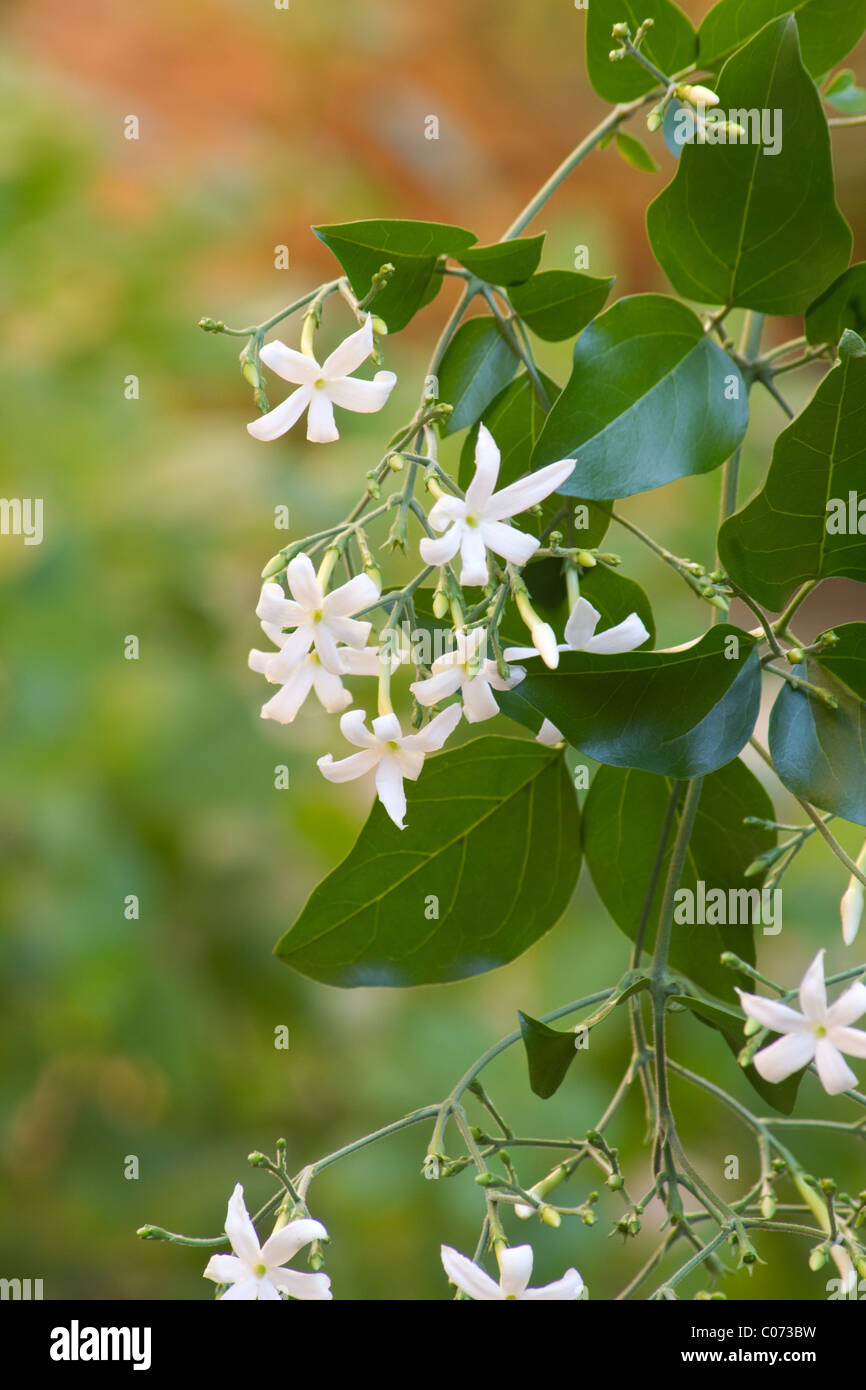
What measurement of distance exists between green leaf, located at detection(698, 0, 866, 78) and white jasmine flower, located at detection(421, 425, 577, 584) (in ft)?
0.52

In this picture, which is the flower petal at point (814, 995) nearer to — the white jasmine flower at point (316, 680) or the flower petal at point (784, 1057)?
the flower petal at point (784, 1057)

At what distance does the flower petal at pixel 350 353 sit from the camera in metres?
0.32

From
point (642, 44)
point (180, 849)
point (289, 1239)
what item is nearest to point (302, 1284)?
point (289, 1239)

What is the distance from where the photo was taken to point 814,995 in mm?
301

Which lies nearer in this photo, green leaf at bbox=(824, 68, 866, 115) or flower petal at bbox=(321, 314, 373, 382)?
flower petal at bbox=(321, 314, 373, 382)

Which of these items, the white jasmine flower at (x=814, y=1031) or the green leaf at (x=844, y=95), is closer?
the white jasmine flower at (x=814, y=1031)

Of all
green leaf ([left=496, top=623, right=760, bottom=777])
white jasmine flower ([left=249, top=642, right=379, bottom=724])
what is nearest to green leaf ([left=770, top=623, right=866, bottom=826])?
green leaf ([left=496, top=623, right=760, bottom=777])

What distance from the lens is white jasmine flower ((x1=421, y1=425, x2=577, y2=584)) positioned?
1.02 ft

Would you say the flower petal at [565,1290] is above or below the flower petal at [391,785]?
below

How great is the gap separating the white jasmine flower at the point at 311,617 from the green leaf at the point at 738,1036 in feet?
0.44

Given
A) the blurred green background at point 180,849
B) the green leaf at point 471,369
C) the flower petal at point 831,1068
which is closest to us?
the flower petal at point 831,1068

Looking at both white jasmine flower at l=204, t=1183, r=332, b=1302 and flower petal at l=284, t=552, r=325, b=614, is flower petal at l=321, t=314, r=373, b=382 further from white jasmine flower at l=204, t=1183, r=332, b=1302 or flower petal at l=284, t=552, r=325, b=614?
white jasmine flower at l=204, t=1183, r=332, b=1302

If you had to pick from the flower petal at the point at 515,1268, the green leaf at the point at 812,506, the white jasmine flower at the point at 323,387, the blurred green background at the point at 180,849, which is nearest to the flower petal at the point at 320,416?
the white jasmine flower at the point at 323,387
